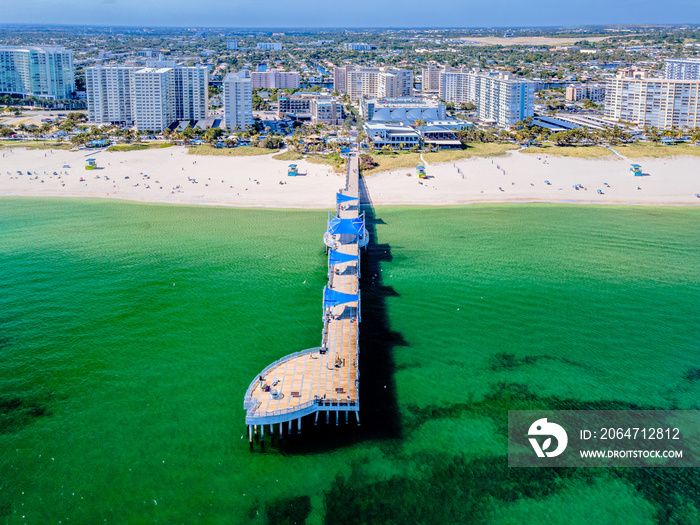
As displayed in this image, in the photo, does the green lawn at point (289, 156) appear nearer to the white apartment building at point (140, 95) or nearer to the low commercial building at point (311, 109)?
the low commercial building at point (311, 109)

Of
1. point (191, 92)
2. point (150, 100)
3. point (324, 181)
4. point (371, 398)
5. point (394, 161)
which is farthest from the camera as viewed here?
point (191, 92)

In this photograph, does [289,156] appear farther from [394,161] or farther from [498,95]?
[498,95]

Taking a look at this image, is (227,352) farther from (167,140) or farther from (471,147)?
(167,140)

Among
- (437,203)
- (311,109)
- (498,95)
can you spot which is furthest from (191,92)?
(437,203)

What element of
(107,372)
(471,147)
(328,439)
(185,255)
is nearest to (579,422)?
(328,439)

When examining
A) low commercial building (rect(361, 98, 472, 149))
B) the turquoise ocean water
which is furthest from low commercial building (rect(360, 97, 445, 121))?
the turquoise ocean water
